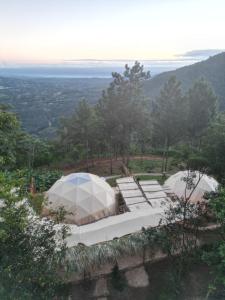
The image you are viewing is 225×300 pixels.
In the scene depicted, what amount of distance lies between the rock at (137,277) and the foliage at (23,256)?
14.6 feet

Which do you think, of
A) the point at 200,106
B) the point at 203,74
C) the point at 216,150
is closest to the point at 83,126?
the point at 200,106

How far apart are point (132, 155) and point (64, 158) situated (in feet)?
22.5

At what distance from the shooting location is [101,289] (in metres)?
10.9

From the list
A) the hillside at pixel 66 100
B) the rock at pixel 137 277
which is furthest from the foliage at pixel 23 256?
the hillside at pixel 66 100

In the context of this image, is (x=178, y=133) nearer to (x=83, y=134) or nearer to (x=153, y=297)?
(x=83, y=134)

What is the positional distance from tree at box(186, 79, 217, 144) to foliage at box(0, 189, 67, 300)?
20.9 metres

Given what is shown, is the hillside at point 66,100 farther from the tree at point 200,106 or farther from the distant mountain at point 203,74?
the tree at point 200,106

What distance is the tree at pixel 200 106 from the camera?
26109 millimetres

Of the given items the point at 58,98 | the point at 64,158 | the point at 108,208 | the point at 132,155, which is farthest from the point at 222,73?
the point at 108,208

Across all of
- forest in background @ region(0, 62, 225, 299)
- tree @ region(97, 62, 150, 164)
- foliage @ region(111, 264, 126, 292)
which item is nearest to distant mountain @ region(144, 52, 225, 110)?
forest in background @ region(0, 62, 225, 299)

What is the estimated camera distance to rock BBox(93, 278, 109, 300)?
34.9 ft

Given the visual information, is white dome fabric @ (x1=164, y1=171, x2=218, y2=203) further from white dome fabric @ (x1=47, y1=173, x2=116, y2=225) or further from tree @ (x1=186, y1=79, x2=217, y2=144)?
tree @ (x1=186, y1=79, x2=217, y2=144)

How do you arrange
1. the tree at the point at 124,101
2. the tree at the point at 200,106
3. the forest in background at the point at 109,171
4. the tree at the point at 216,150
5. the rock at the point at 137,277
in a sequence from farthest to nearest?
1. the tree at the point at 200,106
2. the tree at the point at 124,101
3. the tree at the point at 216,150
4. the rock at the point at 137,277
5. the forest in background at the point at 109,171

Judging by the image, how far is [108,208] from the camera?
14805 millimetres
